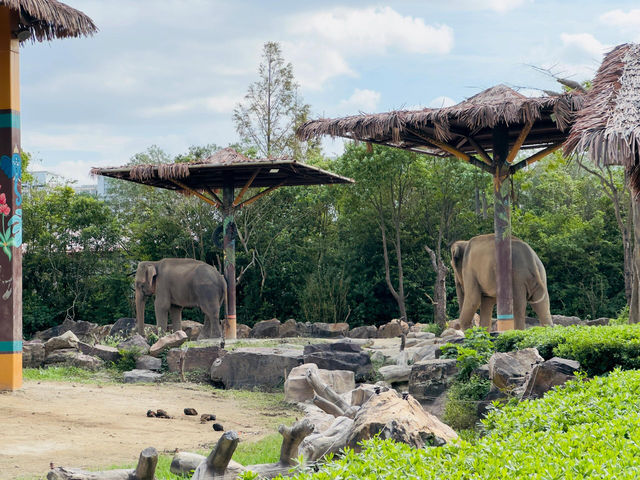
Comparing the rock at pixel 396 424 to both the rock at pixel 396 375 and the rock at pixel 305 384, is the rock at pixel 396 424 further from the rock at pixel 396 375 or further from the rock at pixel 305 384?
the rock at pixel 396 375

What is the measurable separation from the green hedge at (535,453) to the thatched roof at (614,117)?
4.44 meters

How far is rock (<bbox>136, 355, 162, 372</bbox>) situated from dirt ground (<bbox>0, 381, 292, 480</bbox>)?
1.35 metres

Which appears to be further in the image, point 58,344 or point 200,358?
point 58,344

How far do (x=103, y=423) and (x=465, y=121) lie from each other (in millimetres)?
6781

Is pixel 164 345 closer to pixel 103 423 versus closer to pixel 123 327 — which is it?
pixel 103 423

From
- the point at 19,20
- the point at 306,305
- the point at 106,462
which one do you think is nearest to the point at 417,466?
the point at 106,462

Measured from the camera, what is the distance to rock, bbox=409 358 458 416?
867 cm

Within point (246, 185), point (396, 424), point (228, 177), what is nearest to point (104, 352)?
point (246, 185)

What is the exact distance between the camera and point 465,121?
1218 centimetres

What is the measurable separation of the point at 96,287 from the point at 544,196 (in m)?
14.2

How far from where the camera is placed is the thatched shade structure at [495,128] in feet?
38.1

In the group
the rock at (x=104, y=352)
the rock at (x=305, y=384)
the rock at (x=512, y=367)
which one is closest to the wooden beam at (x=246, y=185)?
the rock at (x=104, y=352)

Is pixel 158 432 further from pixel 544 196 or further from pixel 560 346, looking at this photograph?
pixel 544 196

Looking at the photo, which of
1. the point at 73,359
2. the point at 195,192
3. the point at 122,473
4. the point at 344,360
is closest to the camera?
the point at 122,473
